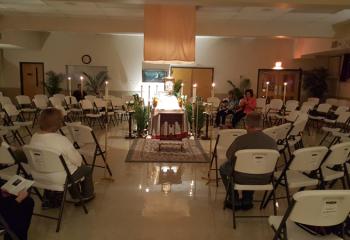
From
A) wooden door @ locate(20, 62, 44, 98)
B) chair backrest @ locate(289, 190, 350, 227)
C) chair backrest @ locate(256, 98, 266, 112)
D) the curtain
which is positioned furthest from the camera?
wooden door @ locate(20, 62, 44, 98)

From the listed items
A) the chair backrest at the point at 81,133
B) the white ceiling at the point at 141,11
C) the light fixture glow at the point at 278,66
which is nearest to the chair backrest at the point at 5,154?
the chair backrest at the point at 81,133

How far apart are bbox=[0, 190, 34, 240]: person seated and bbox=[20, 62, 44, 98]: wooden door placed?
34.1ft

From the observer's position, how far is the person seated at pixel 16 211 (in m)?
2.43

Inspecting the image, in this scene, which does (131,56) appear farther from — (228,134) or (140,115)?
(228,134)

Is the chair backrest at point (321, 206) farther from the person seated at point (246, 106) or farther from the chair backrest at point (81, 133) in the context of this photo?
the person seated at point (246, 106)

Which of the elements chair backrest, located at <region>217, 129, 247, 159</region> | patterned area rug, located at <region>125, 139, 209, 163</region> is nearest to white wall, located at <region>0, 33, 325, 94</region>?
patterned area rug, located at <region>125, 139, 209, 163</region>

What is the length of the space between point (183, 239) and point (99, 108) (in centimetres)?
689

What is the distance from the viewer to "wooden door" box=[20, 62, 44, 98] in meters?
12.0

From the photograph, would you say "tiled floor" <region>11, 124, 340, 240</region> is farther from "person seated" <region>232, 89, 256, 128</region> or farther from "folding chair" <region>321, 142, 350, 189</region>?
"person seated" <region>232, 89, 256, 128</region>

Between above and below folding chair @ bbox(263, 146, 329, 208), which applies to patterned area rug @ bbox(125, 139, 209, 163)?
below

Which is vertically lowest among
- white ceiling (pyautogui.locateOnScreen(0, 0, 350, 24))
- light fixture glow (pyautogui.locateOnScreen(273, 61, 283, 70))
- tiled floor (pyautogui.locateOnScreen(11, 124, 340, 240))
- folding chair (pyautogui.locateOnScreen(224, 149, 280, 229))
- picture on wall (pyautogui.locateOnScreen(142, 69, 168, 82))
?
tiled floor (pyautogui.locateOnScreen(11, 124, 340, 240))

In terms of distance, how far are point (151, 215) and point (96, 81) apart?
909cm

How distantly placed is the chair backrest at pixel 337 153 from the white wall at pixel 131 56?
8.96m

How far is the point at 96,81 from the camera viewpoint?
11.8 meters
